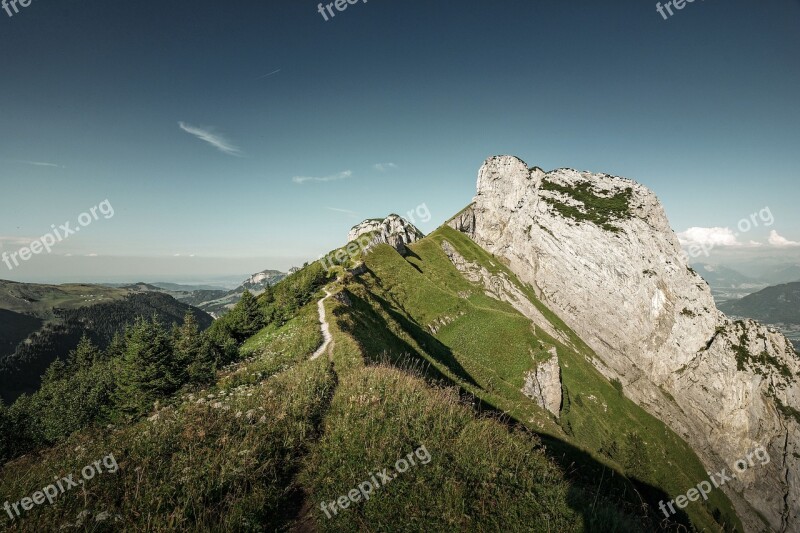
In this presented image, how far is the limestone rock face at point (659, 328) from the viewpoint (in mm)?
88188

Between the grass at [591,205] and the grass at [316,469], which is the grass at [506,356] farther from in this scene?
the grass at [591,205]

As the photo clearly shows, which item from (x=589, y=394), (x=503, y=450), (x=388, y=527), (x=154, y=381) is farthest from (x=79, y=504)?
(x=589, y=394)

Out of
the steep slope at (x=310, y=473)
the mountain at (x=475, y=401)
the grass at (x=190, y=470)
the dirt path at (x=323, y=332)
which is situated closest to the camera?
the grass at (x=190, y=470)

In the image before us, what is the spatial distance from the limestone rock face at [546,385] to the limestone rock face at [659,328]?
166 ft

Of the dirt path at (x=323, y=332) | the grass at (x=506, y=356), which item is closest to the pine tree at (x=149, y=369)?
the dirt path at (x=323, y=332)

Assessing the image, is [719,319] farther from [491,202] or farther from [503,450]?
[503,450]

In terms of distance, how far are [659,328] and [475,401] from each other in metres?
110

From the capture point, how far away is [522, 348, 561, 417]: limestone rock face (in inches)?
2247

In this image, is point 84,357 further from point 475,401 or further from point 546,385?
point 546,385

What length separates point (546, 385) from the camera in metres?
59.6

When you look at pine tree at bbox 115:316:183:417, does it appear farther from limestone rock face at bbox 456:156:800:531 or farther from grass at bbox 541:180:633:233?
grass at bbox 541:180:633:233

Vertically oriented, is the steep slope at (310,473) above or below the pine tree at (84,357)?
below

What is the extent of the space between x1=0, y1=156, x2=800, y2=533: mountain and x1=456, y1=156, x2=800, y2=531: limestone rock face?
0.57 metres

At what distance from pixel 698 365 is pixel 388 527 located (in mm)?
130500
